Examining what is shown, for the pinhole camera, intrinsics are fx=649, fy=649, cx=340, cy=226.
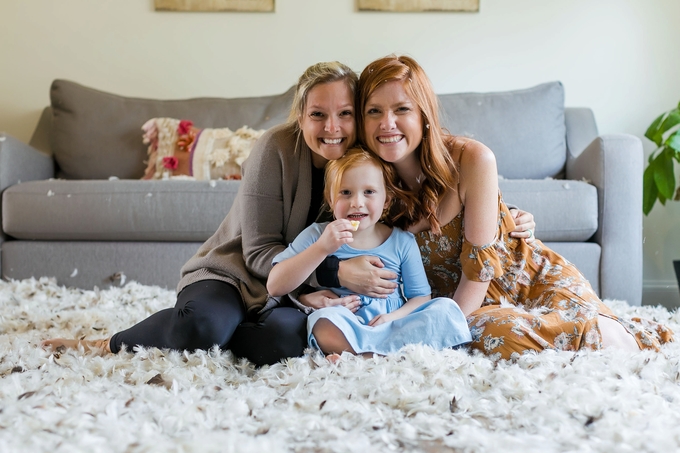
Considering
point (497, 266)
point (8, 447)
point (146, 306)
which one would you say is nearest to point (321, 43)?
point (146, 306)

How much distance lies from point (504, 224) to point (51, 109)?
236cm

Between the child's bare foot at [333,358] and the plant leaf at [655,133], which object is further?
the plant leaf at [655,133]

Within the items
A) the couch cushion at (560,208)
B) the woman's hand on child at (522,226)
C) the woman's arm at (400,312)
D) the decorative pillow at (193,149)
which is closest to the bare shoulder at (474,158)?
the woman's hand on child at (522,226)

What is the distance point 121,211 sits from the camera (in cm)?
239

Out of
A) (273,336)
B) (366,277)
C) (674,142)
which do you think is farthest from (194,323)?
(674,142)

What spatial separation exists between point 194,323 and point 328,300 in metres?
0.29

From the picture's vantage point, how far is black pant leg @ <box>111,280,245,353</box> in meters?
1.37

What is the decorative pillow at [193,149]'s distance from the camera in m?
2.71

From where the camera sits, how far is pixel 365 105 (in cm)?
147

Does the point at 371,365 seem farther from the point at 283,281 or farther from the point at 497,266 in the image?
the point at 497,266

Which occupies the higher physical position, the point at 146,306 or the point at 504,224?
the point at 504,224

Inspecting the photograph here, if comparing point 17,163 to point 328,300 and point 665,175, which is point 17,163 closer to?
point 328,300

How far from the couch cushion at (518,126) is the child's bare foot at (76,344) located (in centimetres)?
183

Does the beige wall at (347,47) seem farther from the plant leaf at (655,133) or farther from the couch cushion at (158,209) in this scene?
the couch cushion at (158,209)
